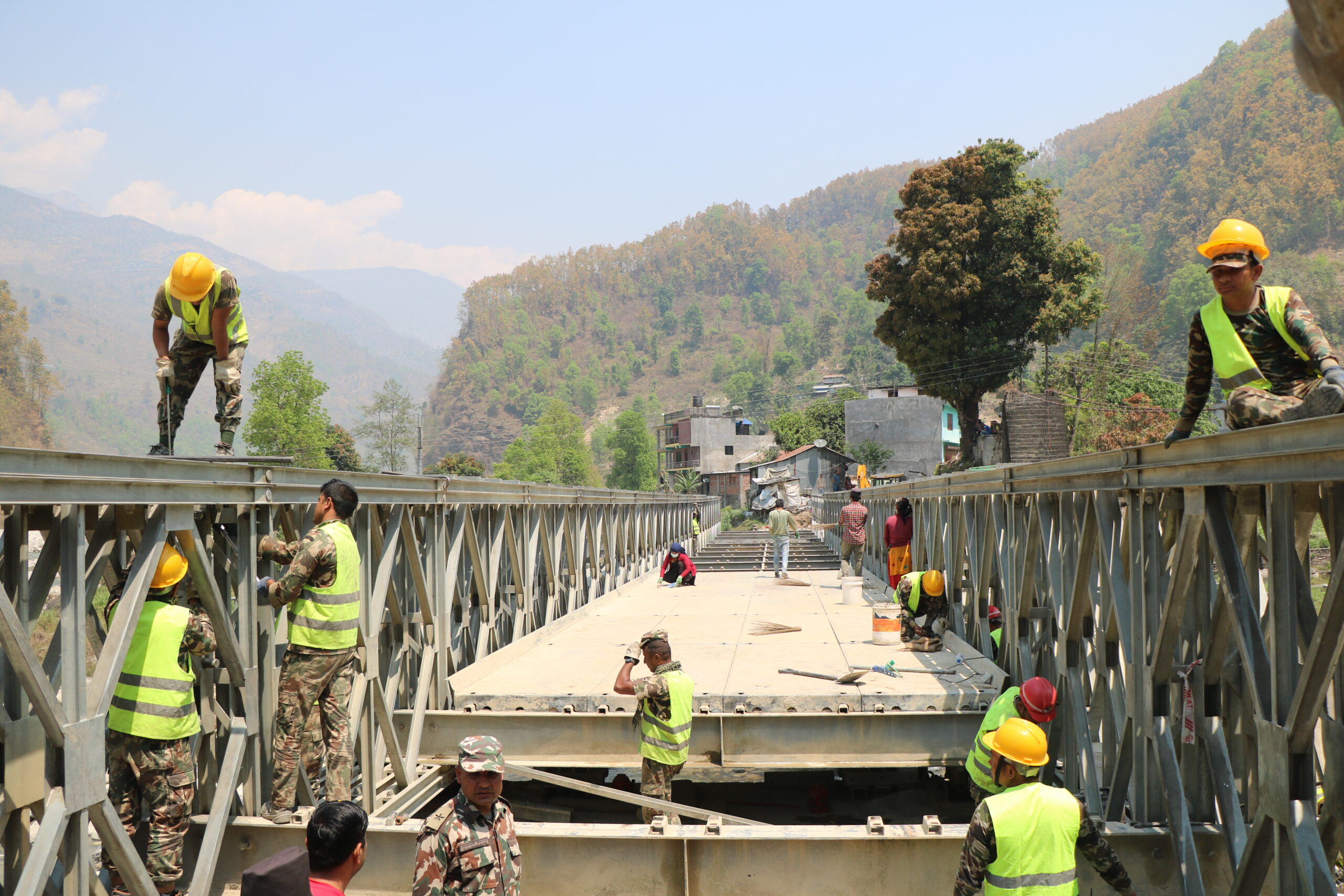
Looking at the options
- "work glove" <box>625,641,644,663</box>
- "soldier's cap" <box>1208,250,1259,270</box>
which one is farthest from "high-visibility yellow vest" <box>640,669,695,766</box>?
"soldier's cap" <box>1208,250,1259,270</box>

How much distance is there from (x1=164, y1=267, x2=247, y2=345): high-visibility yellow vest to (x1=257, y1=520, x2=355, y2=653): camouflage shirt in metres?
1.44

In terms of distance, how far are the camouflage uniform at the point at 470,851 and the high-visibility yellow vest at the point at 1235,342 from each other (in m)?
3.59

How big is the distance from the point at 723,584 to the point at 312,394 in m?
58.0

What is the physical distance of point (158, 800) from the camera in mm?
4703

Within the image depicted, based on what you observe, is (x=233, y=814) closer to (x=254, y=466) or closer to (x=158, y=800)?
(x=158, y=800)

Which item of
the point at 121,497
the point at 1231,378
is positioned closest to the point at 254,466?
the point at 121,497

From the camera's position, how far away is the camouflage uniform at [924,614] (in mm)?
10781

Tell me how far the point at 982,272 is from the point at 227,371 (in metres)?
37.8

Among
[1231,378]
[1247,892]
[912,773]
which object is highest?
[1231,378]

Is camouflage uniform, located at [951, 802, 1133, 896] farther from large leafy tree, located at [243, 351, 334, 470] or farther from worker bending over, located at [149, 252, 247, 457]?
large leafy tree, located at [243, 351, 334, 470]

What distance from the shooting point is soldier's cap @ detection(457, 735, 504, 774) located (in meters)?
3.68

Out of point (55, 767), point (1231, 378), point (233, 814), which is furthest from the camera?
point (233, 814)

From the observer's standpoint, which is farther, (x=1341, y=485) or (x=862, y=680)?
(x=862, y=680)

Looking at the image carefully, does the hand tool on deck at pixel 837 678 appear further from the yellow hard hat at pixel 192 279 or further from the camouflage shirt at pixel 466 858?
the yellow hard hat at pixel 192 279
